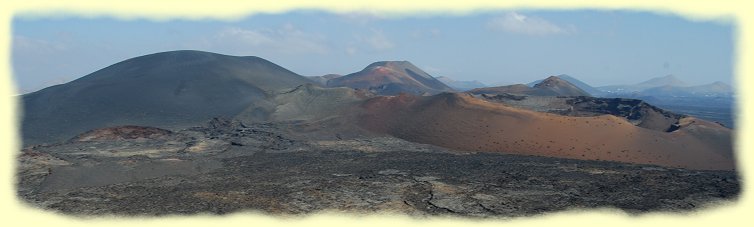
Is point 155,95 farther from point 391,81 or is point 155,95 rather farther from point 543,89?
point 391,81

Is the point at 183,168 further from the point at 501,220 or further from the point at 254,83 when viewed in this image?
the point at 254,83

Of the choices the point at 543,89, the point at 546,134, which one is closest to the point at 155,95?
the point at 546,134

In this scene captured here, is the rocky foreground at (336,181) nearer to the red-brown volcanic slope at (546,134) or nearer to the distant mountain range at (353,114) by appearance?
the red-brown volcanic slope at (546,134)

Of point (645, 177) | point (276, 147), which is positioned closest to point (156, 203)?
point (276, 147)

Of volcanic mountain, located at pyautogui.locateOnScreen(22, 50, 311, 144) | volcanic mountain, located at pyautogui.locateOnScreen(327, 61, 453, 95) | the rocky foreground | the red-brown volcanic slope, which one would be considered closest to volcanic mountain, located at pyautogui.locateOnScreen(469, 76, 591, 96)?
volcanic mountain, located at pyautogui.locateOnScreen(327, 61, 453, 95)

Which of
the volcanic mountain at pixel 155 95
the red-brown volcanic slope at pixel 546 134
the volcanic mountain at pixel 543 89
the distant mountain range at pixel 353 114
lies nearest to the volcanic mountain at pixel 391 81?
the volcanic mountain at pixel 543 89

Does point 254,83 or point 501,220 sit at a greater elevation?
point 254,83
